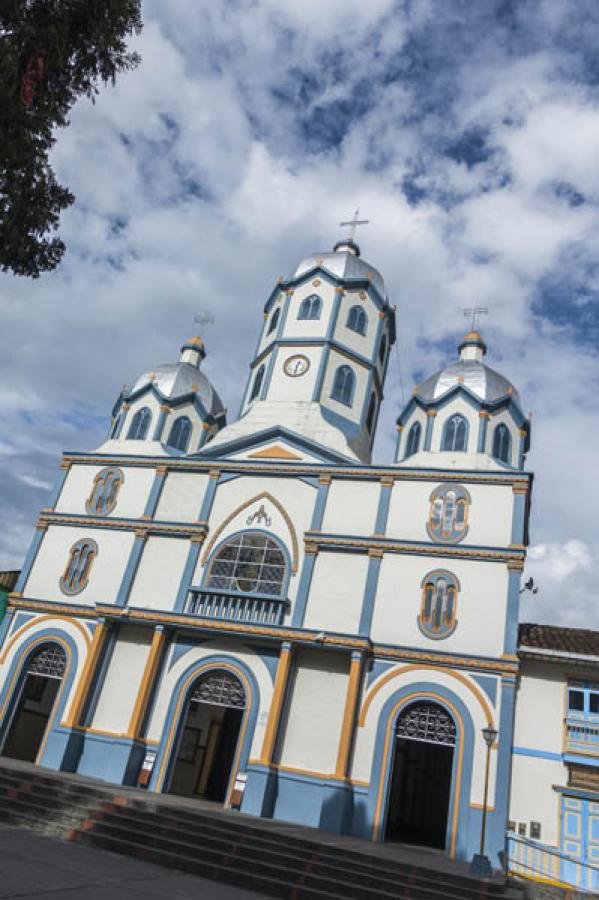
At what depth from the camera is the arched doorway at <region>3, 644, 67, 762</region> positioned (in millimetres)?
20984

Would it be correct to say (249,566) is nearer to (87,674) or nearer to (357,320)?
(87,674)

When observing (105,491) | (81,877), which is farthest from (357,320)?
(81,877)

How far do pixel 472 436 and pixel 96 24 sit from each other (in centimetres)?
1612

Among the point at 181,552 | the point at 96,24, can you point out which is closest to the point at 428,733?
the point at 181,552

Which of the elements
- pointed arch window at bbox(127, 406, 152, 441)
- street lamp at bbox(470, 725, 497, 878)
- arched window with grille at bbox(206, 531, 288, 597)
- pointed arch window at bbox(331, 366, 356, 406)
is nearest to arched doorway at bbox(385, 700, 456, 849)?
street lamp at bbox(470, 725, 497, 878)

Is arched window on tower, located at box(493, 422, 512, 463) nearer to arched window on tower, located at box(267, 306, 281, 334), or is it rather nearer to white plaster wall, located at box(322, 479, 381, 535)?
white plaster wall, located at box(322, 479, 381, 535)

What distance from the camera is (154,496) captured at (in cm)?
2264


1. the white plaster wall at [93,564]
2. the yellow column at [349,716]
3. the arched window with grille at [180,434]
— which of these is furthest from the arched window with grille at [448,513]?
the arched window with grille at [180,434]

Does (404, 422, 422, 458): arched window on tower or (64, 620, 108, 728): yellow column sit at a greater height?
(404, 422, 422, 458): arched window on tower

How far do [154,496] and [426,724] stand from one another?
35.0 feet

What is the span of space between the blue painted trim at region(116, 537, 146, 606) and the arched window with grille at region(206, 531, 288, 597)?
240 cm

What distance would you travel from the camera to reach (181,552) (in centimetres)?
2158

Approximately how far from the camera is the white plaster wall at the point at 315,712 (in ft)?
58.0

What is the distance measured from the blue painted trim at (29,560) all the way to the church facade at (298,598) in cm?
13
